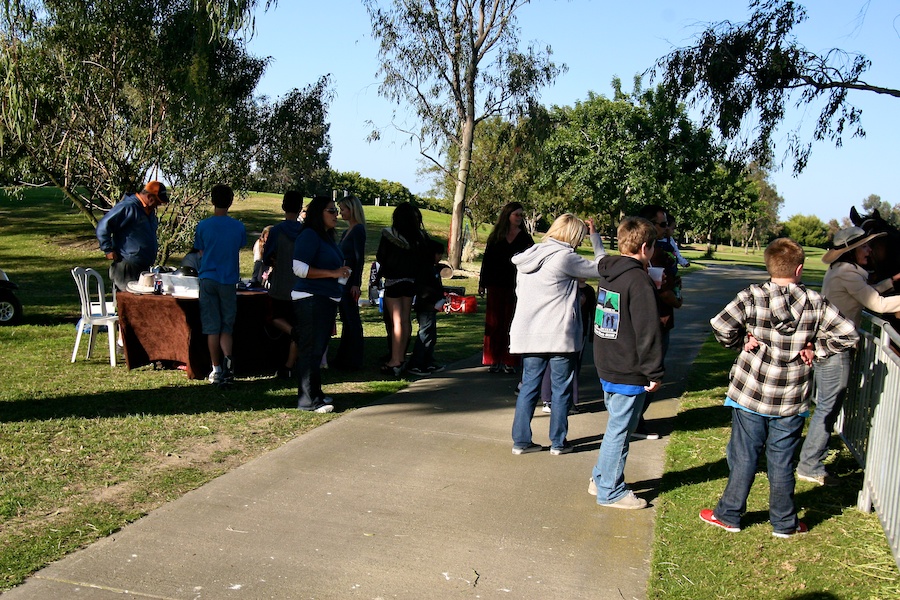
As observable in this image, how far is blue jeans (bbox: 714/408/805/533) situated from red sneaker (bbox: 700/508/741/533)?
0.03 m

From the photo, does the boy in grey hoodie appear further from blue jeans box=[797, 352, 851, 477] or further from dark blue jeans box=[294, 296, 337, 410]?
dark blue jeans box=[294, 296, 337, 410]

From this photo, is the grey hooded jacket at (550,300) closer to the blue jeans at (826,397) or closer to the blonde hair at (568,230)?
the blonde hair at (568,230)

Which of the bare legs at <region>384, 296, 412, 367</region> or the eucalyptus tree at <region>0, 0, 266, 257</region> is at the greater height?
the eucalyptus tree at <region>0, 0, 266, 257</region>

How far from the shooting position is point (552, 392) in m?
6.39

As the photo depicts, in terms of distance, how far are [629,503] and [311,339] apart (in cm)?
311

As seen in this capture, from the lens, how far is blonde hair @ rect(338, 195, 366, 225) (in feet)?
30.5

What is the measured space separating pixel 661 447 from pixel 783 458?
6.84ft

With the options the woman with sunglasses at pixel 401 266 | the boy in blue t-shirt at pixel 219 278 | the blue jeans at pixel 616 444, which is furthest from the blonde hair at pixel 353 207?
the blue jeans at pixel 616 444

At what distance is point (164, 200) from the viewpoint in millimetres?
9469

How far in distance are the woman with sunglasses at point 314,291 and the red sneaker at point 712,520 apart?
3.44 m

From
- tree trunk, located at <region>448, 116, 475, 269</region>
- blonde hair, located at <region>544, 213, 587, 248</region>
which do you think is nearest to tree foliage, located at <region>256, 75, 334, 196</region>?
tree trunk, located at <region>448, 116, 475, 269</region>

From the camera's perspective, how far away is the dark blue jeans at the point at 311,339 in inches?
288

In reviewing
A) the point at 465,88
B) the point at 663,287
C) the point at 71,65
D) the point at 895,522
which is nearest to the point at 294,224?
the point at 663,287

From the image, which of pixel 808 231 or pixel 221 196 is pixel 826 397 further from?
pixel 808 231
